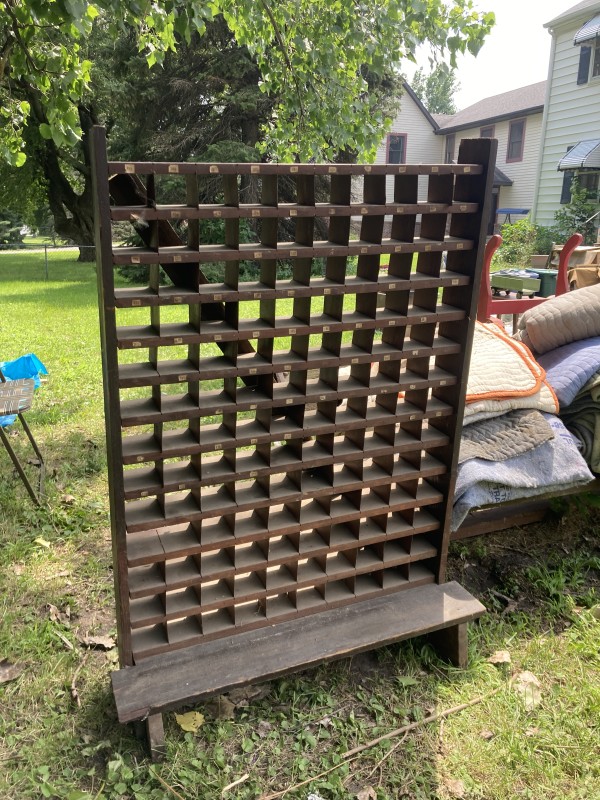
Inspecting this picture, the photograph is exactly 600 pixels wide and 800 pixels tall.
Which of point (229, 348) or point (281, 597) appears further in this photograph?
point (281, 597)

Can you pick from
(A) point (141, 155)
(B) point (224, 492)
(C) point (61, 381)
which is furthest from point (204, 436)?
(A) point (141, 155)

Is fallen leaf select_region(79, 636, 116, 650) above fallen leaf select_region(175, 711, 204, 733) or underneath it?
underneath

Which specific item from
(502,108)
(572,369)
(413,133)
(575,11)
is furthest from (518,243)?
(572,369)

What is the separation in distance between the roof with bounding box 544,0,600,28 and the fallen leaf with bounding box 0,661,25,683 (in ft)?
58.3

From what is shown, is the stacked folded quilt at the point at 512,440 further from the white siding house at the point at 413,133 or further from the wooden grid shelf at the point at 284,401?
the white siding house at the point at 413,133

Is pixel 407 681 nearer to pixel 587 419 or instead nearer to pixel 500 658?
pixel 500 658

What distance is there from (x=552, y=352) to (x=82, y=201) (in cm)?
2134

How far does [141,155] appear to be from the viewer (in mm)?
15984

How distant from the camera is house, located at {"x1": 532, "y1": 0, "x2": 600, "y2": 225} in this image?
1529 centimetres

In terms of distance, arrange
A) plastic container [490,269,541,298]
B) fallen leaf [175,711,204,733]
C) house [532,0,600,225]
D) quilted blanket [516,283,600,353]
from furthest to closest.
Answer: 1. house [532,0,600,225]
2. plastic container [490,269,541,298]
3. quilted blanket [516,283,600,353]
4. fallen leaf [175,711,204,733]

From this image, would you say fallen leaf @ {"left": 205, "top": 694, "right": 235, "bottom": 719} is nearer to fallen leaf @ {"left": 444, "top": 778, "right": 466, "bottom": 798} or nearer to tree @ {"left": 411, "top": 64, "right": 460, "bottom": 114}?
fallen leaf @ {"left": 444, "top": 778, "right": 466, "bottom": 798}

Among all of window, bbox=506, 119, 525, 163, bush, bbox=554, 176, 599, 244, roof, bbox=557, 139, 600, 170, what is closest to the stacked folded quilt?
bush, bbox=554, 176, 599, 244

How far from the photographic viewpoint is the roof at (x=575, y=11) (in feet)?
49.6

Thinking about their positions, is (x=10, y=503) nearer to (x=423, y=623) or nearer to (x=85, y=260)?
(x=423, y=623)
